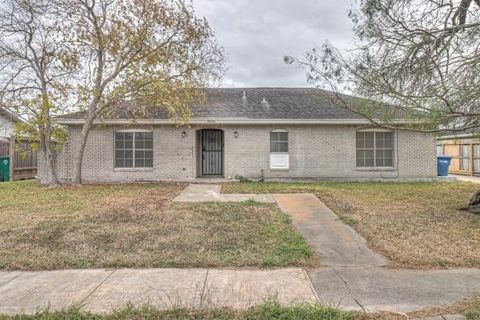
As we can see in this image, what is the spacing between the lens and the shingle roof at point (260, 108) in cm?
1527

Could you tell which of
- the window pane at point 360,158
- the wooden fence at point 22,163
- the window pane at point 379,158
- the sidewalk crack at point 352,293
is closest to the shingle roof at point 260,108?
the window pane at point 360,158

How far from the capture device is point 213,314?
3377 mm

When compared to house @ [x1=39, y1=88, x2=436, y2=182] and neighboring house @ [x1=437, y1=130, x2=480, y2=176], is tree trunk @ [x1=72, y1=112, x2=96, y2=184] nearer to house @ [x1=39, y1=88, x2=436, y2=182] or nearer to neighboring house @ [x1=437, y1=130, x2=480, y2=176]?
house @ [x1=39, y1=88, x2=436, y2=182]

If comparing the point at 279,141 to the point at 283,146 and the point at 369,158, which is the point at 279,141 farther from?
the point at 369,158

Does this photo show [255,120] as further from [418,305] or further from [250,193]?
[418,305]

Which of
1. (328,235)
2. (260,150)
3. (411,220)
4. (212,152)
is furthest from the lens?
(212,152)

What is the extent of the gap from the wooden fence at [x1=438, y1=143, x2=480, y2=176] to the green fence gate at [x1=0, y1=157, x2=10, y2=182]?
958 inches

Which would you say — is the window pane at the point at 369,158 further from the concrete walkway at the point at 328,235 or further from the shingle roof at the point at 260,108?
the concrete walkway at the point at 328,235

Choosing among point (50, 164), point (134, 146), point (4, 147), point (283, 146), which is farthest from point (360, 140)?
point (4, 147)

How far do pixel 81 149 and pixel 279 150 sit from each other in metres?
8.28

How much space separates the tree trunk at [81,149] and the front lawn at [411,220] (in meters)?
5.95

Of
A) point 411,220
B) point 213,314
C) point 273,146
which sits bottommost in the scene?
point 213,314

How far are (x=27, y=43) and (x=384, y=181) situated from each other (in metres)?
15.4

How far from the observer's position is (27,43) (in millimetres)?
12914
